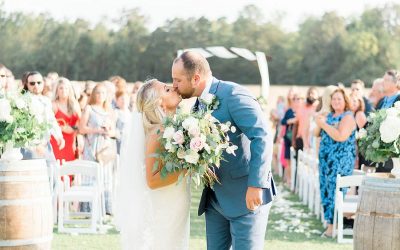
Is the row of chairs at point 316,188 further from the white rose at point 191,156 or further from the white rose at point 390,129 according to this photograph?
the white rose at point 191,156

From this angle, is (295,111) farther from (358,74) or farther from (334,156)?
(358,74)

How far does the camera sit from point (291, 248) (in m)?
8.46

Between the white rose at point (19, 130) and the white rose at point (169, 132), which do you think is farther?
the white rose at point (19, 130)

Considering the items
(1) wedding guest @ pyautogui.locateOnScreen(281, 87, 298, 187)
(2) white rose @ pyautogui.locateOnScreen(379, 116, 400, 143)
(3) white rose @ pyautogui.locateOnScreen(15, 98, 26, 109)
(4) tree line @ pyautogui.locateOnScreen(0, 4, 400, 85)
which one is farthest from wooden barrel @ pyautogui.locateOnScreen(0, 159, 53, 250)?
(4) tree line @ pyautogui.locateOnScreen(0, 4, 400, 85)

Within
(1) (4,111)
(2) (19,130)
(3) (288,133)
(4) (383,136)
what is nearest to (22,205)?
(2) (19,130)

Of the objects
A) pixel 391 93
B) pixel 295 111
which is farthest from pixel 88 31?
pixel 391 93

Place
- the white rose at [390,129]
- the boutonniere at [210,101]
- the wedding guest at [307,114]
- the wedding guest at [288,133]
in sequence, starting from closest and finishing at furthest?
the boutonniere at [210,101] → the white rose at [390,129] → the wedding guest at [307,114] → the wedding guest at [288,133]

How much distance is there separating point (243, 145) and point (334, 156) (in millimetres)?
4655

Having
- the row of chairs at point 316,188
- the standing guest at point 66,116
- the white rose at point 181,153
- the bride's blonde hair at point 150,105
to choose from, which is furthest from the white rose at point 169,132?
the standing guest at point 66,116

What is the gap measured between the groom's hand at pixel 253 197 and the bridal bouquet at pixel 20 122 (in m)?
2.76

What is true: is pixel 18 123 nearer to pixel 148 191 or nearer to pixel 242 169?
pixel 148 191

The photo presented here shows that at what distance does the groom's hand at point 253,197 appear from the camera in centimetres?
479

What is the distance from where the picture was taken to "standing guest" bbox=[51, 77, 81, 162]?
34.9 feet

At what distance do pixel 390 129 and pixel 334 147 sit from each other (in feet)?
11.1
